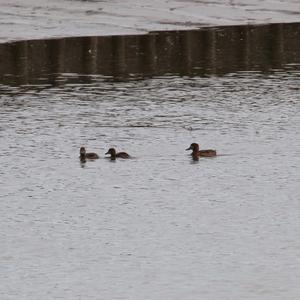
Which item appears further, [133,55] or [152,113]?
[133,55]

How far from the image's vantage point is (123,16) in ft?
174

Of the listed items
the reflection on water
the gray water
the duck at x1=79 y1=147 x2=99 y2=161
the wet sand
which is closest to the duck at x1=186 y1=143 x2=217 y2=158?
the gray water

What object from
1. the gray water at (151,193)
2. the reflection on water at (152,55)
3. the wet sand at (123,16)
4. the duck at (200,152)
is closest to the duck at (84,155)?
the gray water at (151,193)

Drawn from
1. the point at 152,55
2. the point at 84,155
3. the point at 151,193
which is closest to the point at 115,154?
the point at 84,155

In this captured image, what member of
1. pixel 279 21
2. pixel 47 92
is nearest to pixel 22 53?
pixel 47 92

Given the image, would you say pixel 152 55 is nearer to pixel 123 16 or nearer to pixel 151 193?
pixel 123 16

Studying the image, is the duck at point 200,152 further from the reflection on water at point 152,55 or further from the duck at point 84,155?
the reflection on water at point 152,55

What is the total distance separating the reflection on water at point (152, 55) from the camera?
43.9 m

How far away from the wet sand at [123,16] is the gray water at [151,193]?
1037 cm

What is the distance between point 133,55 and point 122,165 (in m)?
20.2

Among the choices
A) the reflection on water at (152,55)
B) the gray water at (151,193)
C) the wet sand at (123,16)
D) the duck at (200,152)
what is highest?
the wet sand at (123,16)

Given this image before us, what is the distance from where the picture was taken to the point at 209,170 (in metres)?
27.8

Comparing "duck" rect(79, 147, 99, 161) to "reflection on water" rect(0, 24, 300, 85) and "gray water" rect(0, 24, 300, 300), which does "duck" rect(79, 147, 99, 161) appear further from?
"reflection on water" rect(0, 24, 300, 85)

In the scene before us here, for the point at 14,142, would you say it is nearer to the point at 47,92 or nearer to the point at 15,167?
the point at 15,167
